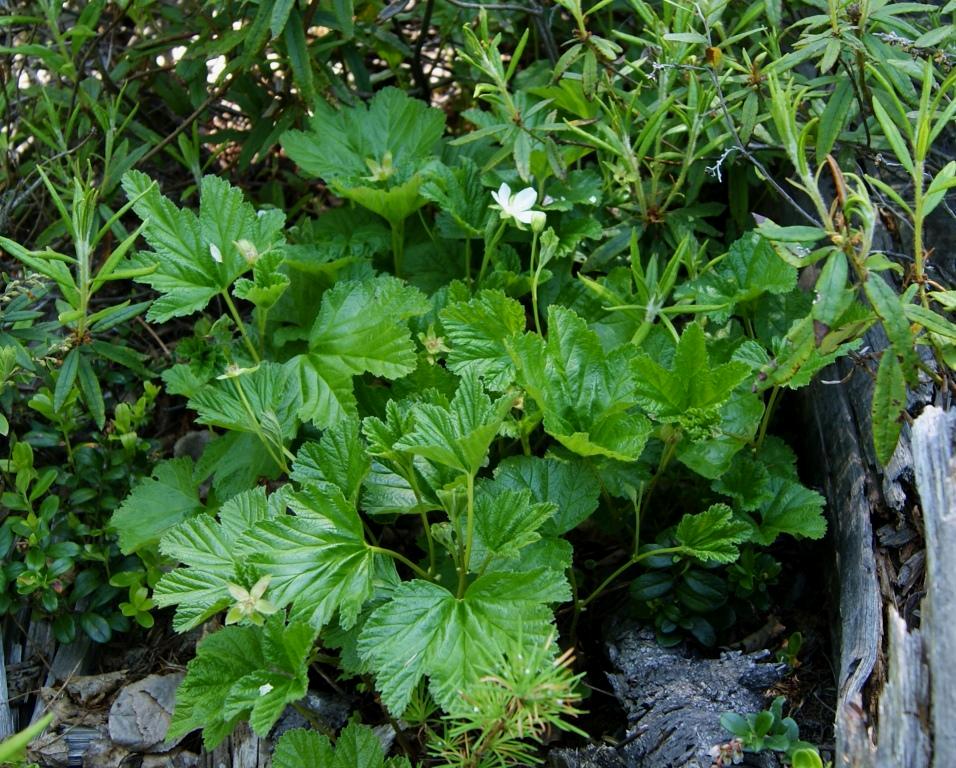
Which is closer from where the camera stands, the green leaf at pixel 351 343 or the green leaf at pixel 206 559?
the green leaf at pixel 206 559

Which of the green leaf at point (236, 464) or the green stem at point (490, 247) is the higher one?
the green stem at point (490, 247)

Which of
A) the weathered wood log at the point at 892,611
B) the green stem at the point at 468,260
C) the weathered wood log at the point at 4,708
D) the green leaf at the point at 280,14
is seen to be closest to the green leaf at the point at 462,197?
the green stem at the point at 468,260

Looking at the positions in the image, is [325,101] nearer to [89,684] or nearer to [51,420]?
[51,420]

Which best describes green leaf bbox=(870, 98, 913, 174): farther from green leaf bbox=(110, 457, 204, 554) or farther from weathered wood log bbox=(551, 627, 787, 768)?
green leaf bbox=(110, 457, 204, 554)

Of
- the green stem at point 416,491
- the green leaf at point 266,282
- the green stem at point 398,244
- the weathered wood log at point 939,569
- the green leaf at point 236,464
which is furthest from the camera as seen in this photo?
the green stem at point 398,244

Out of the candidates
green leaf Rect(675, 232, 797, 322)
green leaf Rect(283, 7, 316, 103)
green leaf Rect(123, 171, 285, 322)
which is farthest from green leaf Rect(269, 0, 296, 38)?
green leaf Rect(675, 232, 797, 322)

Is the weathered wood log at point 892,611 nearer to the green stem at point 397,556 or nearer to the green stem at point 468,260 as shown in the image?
the green stem at point 397,556

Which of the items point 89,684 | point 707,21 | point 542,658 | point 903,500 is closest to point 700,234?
point 707,21
